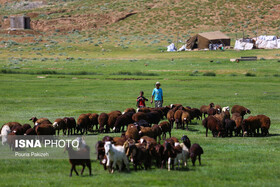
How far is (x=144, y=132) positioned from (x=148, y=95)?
20.2 meters

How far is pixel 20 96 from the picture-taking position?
119ft

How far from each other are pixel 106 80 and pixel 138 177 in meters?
37.0

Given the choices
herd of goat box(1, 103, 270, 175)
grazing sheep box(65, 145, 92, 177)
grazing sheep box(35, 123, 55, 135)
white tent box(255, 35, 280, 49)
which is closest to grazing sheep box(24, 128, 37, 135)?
herd of goat box(1, 103, 270, 175)

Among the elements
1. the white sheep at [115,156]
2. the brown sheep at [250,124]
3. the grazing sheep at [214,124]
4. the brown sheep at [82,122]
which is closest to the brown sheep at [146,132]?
the white sheep at [115,156]

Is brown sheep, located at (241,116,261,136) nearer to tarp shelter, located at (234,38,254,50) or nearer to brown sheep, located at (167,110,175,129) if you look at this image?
brown sheep, located at (167,110,175,129)

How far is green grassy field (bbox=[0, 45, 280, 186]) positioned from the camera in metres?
12.1

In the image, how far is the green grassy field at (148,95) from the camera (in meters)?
12.1

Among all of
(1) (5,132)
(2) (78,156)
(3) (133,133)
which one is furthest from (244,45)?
(2) (78,156)

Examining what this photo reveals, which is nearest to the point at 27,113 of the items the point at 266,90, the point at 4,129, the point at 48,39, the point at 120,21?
the point at 4,129

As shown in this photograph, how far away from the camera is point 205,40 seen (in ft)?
268

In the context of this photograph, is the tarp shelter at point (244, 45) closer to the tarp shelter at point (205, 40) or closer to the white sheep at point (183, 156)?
the tarp shelter at point (205, 40)

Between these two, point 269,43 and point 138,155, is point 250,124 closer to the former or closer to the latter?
point 138,155

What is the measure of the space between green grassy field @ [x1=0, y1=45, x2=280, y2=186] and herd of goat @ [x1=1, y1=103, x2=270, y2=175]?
0.46 m

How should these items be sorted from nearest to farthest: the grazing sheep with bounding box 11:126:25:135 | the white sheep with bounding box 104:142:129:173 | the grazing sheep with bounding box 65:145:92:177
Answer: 1. the grazing sheep with bounding box 65:145:92:177
2. the white sheep with bounding box 104:142:129:173
3. the grazing sheep with bounding box 11:126:25:135
